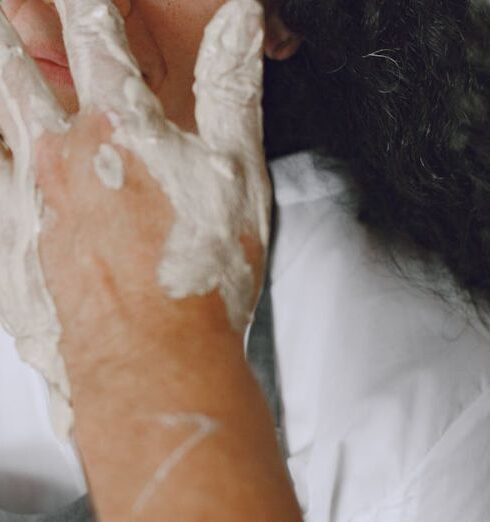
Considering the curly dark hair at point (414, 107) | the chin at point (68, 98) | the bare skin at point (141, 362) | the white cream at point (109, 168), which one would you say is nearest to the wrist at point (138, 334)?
the bare skin at point (141, 362)

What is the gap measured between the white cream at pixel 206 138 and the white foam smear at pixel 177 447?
0.10m

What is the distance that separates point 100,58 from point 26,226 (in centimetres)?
16

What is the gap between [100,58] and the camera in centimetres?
66

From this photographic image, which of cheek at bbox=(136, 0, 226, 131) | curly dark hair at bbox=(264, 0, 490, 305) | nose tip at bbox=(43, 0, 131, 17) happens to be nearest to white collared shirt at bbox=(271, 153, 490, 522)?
curly dark hair at bbox=(264, 0, 490, 305)

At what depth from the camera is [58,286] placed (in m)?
0.65

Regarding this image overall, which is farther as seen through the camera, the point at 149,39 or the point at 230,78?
the point at 149,39

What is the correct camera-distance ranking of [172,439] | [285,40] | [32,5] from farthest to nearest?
[285,40] < [32,5] < [172,439]

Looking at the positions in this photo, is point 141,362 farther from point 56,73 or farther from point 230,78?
point 56,73

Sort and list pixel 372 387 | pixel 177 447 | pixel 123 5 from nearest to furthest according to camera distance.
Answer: pixel 177 447 < pixel 123 5 < pixel 372 387

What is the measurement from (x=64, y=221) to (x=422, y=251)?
0.60 meters

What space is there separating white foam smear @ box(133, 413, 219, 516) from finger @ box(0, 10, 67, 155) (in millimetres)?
273

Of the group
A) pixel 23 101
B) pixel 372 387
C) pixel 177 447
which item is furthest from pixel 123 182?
pixel 372 387

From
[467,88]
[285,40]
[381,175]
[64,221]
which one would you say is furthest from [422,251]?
[64,221]

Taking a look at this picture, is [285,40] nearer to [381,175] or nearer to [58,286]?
[381,175]
